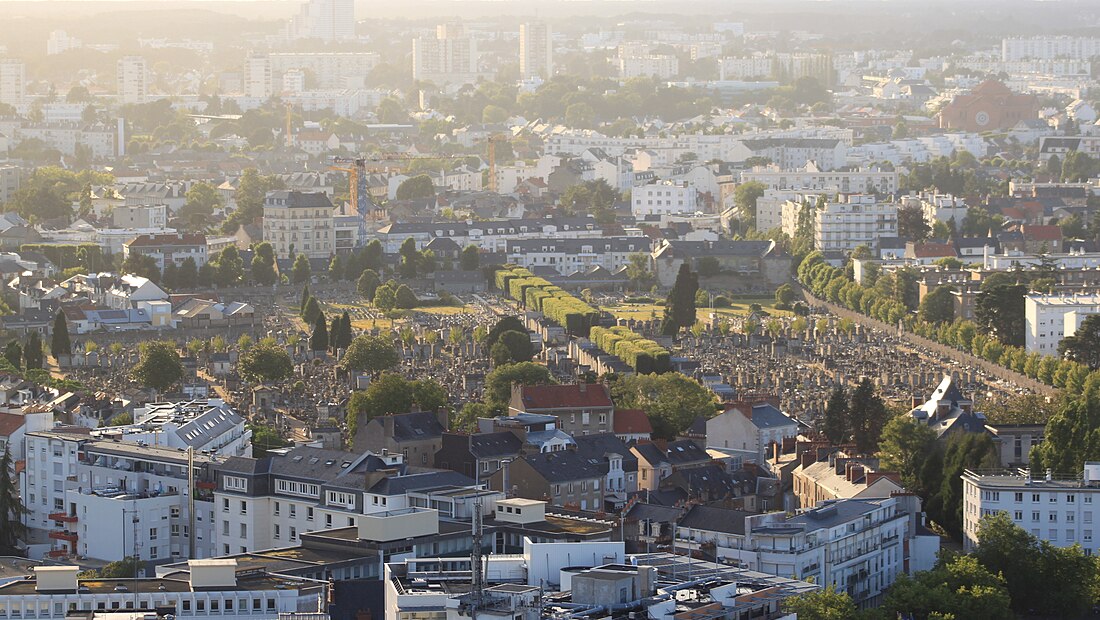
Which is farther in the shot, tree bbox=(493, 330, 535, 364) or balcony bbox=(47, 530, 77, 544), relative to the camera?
tree bbox=(493, 330, 535, 364)

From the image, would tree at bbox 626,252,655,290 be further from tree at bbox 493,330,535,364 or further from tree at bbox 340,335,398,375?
tree at bbox 340,335,398,375

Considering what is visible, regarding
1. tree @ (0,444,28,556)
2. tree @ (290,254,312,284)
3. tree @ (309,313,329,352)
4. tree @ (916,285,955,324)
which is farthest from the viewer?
tree @ (290,254,312,284)

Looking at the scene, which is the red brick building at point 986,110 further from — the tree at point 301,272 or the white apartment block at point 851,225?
the tree at point 301,272

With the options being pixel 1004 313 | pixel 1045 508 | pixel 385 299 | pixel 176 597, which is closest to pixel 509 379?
pixel 1045 508

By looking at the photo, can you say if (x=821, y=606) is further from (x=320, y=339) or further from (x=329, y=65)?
(x=329, y=65)

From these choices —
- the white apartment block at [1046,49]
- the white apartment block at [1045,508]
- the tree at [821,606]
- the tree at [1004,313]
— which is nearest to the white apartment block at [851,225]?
the tree at [1004,313]

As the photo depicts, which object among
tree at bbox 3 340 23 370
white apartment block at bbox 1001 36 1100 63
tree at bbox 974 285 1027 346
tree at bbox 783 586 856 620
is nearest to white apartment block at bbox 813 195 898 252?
tree at bbox 974 285 1027 346
